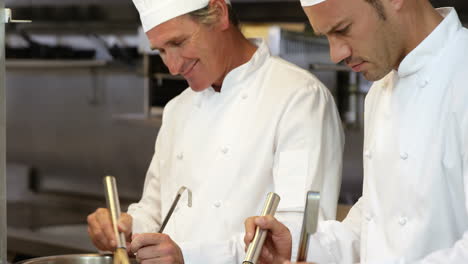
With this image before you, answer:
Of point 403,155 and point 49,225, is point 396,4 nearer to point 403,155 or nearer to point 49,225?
point 403,155

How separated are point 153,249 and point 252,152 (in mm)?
440

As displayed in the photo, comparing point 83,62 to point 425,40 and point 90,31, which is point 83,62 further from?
point 425,40

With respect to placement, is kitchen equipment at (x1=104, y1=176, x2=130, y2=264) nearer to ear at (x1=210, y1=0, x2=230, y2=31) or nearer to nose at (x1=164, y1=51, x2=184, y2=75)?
nose at (x1=164, y1=51, x2=184, y2=75)

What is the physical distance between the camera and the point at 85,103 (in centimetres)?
598

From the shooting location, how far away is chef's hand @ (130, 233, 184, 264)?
1.77 meters

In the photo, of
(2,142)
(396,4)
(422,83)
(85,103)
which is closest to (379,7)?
(396,4)

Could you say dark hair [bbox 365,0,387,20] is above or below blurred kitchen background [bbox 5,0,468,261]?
above

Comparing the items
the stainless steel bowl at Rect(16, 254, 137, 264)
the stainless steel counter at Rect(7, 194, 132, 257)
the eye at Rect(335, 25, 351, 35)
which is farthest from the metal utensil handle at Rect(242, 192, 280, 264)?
the stainless steel counter at Rect(7, 194, 132, 257)

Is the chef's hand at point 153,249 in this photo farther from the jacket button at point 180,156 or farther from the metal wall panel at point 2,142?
the jacket button at point 180,156

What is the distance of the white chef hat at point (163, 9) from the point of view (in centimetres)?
210

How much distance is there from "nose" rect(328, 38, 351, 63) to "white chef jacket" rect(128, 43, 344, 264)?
1.49 ft

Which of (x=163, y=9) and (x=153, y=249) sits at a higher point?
(x=163, y=9)

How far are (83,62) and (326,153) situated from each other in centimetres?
385

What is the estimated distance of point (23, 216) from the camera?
5699 millimetres
